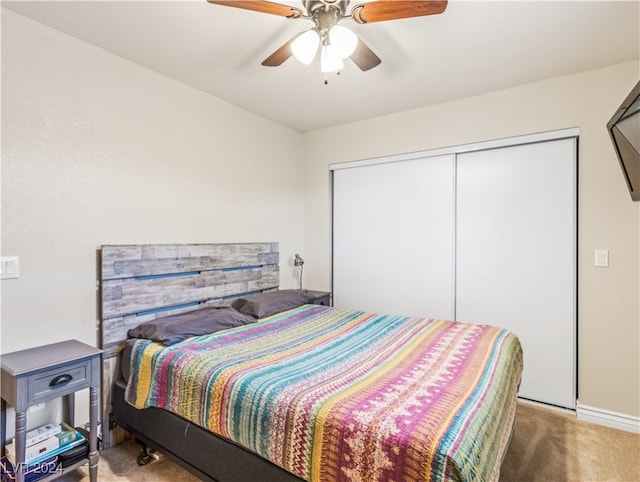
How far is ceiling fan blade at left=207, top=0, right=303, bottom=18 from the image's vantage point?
4.81 ft

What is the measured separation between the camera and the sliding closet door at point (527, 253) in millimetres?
2609

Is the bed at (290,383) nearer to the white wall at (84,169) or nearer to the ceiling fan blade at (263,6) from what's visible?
the white wall at (84,169)

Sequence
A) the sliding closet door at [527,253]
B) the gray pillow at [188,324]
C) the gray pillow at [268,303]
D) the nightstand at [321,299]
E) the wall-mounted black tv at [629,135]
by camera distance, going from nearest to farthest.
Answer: the wall-mounted black tv at [629,135] < the gray pillow at [188,324] < the sliding closet door at [527,253] < the gray pillow at [268,303] < the nightstand at [321,299]

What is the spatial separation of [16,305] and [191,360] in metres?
1.02

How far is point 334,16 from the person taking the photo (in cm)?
163

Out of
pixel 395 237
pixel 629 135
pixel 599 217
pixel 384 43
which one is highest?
pixel 384 43

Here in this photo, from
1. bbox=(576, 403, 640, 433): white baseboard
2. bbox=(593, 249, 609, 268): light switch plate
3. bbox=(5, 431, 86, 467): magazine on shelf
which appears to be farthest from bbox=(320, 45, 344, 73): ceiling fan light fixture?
bbox=(576, 403, 640, 433): white baseboard

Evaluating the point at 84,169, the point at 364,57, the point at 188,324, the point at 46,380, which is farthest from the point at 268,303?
the point at 364,57

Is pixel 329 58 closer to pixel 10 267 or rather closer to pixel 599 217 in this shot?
pixel 10 267

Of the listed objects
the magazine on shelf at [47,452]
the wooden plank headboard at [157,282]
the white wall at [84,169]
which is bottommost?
the magazine on shelf at [47,452]

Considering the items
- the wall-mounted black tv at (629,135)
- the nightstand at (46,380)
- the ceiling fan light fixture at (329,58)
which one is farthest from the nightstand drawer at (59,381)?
the wall-mounted black tv at (629,135)

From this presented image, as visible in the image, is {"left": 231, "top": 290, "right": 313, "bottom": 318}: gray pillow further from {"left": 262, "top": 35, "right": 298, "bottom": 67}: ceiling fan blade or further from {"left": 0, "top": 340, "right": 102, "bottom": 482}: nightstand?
{"left": 262, "top": 35, "right": 298, "bottom": 67}: ceiling fan blade

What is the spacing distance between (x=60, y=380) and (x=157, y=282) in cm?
84

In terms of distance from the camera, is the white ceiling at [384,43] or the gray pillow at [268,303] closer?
the white ceiling at [384,43]
